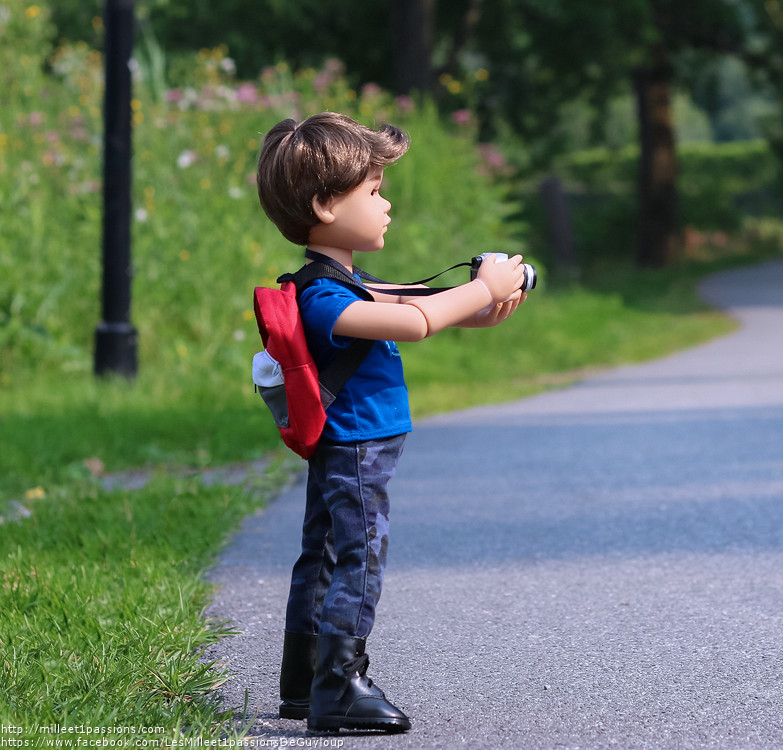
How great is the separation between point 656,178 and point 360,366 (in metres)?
20.0

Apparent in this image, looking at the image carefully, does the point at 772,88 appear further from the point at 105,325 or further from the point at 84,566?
the point at 84,566

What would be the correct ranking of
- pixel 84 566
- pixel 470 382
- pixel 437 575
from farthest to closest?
pixel 470 382 → pixel 437 575 → pixel 84 566

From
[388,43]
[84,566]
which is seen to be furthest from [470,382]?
[388,43]

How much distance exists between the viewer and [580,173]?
35.3m

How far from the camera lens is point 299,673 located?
8.73 feet

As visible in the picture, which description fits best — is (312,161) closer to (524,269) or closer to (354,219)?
(354,219)

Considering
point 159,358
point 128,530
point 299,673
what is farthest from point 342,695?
point 159,358

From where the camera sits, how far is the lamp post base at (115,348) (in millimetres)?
7250

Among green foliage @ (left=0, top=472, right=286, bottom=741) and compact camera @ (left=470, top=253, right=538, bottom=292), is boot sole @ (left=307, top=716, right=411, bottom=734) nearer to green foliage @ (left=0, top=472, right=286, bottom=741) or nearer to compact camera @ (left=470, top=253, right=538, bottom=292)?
green foliage @ (left=0, top=472, right=286, bottom=741)

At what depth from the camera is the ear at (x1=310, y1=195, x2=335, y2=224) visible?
8.39 feet

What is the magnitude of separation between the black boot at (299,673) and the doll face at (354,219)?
93cm

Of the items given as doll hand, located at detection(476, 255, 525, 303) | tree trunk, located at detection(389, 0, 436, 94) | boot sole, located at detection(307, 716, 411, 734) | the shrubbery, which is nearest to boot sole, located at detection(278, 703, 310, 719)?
boot sole, located at detection(307, 716, 411, 734)

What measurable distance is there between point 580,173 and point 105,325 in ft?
97.3

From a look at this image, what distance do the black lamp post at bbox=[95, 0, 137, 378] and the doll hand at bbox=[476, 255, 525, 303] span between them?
5047 millimetres
